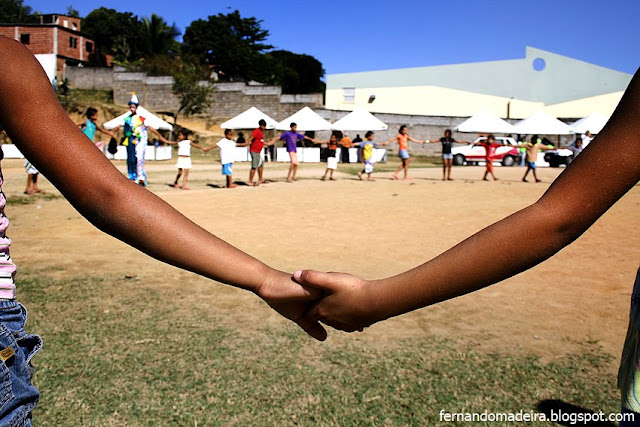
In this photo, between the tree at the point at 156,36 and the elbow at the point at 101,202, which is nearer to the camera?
the elbow at the point at 101,202

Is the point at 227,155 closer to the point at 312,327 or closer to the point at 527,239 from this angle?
the point at 312,327

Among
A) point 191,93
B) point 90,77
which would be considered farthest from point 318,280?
point 90,77

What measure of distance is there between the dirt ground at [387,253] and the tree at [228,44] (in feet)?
163

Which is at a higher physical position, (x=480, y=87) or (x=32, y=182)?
(x=480, y=87)

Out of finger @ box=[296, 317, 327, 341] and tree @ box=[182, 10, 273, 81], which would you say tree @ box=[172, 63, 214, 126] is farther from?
finger @ box=[296, 317, 327, 341]

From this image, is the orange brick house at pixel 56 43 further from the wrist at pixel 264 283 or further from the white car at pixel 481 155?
the wrist at pixel 264 283

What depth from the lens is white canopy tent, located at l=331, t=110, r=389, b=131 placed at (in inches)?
1286

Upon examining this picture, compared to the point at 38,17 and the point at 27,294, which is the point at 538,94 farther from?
the point at 38,17

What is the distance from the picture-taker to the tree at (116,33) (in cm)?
6384

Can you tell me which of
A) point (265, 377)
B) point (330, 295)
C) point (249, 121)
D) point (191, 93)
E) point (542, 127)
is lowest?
point (265, 377)

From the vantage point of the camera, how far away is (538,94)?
4753cm

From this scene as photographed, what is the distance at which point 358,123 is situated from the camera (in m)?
33.3

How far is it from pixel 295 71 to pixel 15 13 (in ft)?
106

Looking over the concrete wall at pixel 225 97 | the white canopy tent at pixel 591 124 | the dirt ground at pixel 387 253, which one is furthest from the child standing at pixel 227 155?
the concrete wall at pixel 225 97
